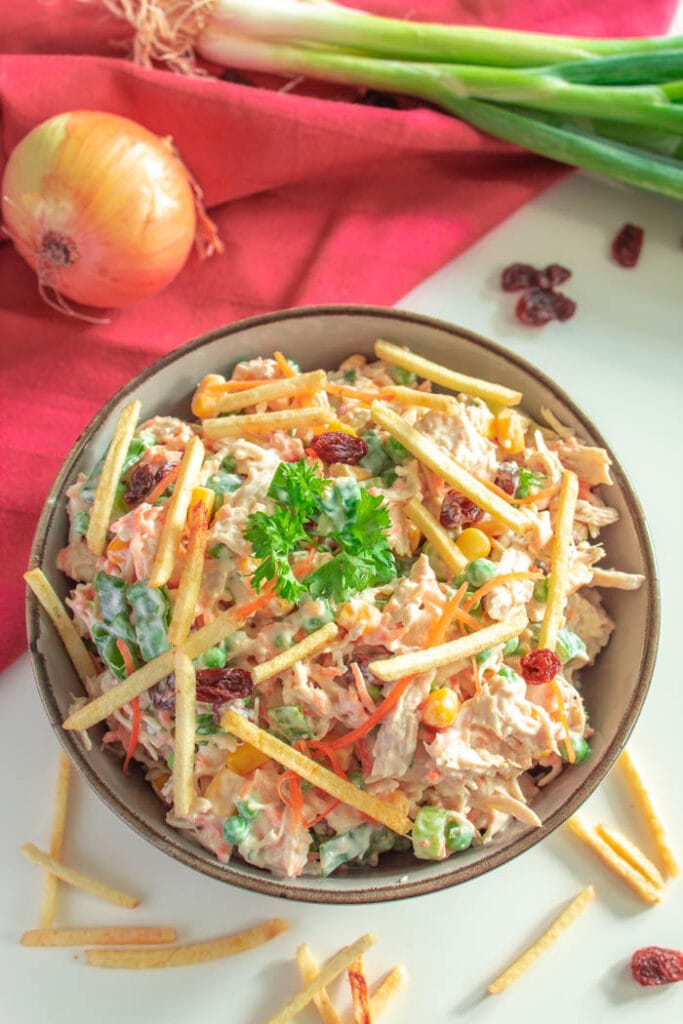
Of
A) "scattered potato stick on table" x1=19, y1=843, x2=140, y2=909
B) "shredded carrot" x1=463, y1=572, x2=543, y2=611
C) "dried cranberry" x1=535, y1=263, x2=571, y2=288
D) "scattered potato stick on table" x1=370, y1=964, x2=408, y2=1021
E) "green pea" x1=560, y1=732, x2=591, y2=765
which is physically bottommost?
"scattered potato stick on table" x1=19, y1=843, x2=140, y2=909

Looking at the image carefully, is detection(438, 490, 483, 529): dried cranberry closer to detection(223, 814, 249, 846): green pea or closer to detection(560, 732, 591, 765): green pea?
detection(560, 732, 591, 765): green pea

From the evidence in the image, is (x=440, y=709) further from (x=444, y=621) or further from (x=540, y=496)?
(x=540, y=496)

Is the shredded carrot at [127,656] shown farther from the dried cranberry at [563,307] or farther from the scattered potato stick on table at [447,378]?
the dried cranberry at [563,307]

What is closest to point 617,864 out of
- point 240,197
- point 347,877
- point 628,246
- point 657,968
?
point 657,968

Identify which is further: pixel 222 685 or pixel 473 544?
pixel 473 544

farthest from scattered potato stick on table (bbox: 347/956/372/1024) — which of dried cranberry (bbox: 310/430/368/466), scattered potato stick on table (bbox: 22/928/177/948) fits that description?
dried cranberry (bbox: 310/430/368/466)
